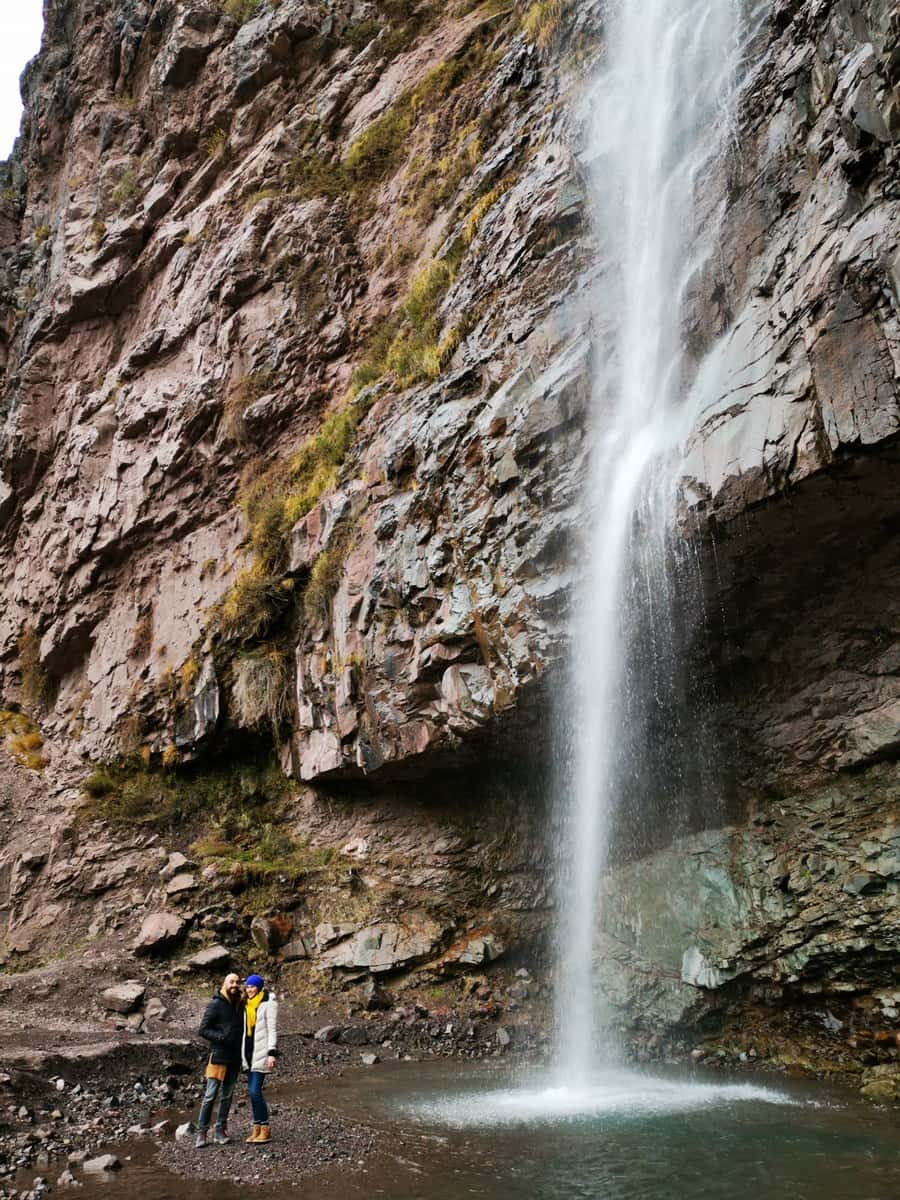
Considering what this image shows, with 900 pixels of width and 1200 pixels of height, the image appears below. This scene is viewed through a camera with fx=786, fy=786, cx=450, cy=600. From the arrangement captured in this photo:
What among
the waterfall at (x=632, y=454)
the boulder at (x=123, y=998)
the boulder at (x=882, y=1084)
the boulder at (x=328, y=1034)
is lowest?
the boulder at (x=882, y=1084)

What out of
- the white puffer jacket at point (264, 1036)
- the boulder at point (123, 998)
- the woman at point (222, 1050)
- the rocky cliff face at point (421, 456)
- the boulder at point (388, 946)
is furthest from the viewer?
the boulder at point (388, 946)

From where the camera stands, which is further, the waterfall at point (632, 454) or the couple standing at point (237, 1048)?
the waterfall at point (632, 454)

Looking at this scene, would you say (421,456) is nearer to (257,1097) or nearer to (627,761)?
(627,761)

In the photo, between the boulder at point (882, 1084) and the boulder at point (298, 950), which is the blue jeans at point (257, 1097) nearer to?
the boulder at point (882, 1084)

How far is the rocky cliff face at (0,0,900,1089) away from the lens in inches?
370

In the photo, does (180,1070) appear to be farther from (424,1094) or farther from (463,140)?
(463,140)

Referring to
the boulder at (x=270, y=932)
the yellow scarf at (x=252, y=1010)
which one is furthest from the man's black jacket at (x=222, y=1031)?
the boulder at (x=270, y=932)

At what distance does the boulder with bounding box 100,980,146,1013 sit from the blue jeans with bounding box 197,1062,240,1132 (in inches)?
228

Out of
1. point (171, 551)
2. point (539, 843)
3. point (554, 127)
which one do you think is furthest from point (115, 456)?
point (539, 843)

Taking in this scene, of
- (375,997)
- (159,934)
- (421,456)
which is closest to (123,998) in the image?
(159,934)

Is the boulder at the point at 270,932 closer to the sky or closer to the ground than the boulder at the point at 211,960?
closer to the sky

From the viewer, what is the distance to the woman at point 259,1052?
6.57 meters

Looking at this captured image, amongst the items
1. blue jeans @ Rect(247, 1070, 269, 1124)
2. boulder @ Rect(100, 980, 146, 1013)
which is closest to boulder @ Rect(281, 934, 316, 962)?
boulder @ Rect(100, 980, 146, 1013)

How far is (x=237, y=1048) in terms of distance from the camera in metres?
6.90
